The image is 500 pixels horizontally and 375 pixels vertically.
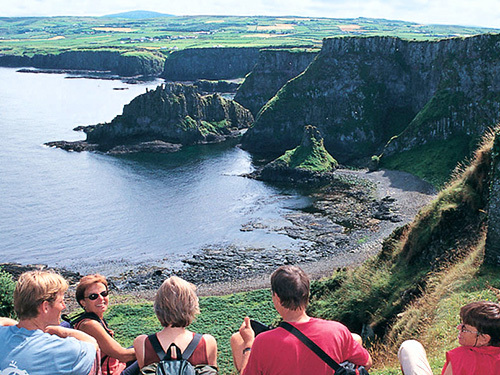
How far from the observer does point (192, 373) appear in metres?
7.68

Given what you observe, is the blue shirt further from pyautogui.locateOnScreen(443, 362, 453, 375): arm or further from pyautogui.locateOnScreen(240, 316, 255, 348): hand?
pyautogui.locateOnScreen(443, 362, 453, 375): arm

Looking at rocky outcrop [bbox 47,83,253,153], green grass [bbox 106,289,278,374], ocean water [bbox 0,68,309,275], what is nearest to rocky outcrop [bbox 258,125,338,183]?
ocean water [bbox 0,68,309,275]

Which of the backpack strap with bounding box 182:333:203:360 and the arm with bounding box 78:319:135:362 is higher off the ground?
the backpack strap with bounding box 182:333:203:360

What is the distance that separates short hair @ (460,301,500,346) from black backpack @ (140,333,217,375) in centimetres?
387

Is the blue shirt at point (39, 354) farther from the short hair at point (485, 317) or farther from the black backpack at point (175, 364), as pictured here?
the short hair at point (485, 317)

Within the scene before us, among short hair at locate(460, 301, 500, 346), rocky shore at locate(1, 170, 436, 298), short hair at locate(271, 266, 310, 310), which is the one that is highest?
short hair at locate(271, 266, 310, 310)

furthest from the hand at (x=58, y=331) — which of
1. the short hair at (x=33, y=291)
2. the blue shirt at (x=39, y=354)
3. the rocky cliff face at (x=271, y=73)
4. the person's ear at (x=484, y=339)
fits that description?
the rocky cliff face at (x=271, y=73)

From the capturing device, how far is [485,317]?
741cm

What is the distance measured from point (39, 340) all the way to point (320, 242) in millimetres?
48089

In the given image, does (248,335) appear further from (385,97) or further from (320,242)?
(385,97)

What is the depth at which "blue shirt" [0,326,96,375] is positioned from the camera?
7.30 metres

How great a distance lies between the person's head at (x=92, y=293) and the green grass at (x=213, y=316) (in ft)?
68.1

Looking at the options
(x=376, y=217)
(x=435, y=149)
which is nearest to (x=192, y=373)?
(x=376, y=217)

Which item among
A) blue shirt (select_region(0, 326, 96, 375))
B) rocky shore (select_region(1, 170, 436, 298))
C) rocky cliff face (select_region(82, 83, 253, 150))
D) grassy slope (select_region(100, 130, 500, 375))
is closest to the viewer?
blue shirt (select_region(0, 326, 96, 375))
